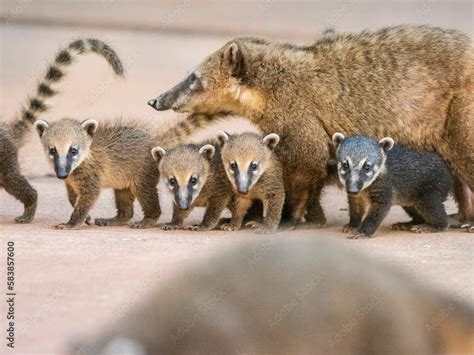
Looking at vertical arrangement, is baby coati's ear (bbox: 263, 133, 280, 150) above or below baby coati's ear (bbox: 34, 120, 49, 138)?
above

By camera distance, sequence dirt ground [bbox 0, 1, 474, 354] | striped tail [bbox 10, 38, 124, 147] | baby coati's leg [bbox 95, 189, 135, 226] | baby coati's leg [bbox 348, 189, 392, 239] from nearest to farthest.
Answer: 1. dirt ground [bbox 0, 1, 474, 354]
2. baby coati's leg [bbox 348, 189, 392, 239]
3. baby coati's leg [bbox 95, 189, 135, 226]
4. striped tail [bbox 10, 38, 124, 147]

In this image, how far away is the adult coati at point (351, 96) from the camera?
34.9 feet

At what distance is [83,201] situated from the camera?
10492 mm

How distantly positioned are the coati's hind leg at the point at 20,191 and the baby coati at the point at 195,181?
1.10 metres

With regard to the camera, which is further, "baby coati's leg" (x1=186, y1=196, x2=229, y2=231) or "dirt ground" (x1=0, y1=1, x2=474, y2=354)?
"baby coati's leg" (x1=186, y1=196, x2=229, y2=231)

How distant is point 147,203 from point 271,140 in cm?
120

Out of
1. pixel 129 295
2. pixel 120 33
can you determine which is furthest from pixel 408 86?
pixel 120 33

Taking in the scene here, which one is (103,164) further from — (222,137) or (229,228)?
(229,228)

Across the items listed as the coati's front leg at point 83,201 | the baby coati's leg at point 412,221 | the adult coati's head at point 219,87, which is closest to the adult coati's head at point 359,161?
the baby coati's leg at point 412,221

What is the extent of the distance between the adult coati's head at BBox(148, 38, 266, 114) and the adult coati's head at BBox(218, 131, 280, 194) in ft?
1.47

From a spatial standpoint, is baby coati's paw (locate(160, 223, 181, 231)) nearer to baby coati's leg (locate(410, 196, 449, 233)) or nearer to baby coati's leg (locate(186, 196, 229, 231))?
baby coati's leg (locate(186, 196, 229, 231))

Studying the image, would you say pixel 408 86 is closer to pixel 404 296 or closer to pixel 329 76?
pixel 329 76

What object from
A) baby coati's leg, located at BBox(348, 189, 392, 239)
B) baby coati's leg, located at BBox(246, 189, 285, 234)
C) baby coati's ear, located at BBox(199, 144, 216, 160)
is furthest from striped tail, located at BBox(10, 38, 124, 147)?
baby coati's leg, located at BBox(348, 189, 392, 239)

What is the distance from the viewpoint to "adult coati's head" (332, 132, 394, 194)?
33.1 ft
